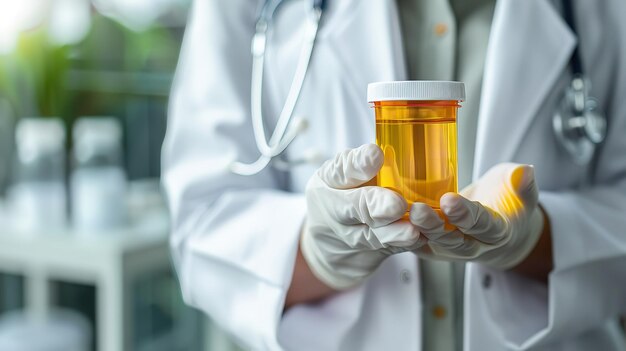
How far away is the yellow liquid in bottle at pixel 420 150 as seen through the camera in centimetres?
43

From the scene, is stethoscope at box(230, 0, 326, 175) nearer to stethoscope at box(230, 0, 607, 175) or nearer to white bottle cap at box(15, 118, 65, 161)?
stethoscope at box(230, 0, 607, 175)

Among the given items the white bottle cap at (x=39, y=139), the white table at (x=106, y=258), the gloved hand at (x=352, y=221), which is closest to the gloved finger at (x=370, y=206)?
the gloved hand at (x=352, y=221)

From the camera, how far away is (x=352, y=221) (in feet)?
1.55

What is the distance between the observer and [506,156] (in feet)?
2.02

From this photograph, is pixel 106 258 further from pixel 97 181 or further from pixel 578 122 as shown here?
pixel 578 122

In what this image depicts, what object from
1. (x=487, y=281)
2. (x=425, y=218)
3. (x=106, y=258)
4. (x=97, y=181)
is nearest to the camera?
(x=425, y=218)

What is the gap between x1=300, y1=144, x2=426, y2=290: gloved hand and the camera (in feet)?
1.36

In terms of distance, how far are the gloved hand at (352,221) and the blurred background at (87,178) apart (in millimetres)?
715

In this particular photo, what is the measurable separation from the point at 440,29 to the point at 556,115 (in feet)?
0.48

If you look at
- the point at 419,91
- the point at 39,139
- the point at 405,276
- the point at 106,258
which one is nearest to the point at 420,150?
the point at 419,91

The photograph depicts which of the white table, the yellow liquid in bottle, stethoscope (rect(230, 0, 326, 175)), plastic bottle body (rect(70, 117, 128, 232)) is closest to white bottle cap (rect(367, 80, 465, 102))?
the yellow liquid in bottle

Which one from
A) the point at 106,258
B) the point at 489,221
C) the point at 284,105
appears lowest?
the point at 106,258

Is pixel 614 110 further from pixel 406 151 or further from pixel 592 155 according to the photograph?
pixel 406 151

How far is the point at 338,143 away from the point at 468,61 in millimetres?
160
